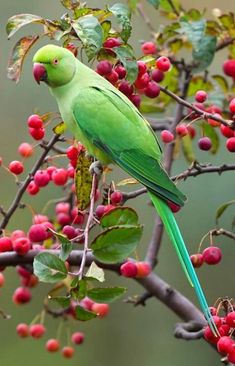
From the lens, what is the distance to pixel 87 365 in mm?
3537

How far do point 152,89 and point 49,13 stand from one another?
6.60ft

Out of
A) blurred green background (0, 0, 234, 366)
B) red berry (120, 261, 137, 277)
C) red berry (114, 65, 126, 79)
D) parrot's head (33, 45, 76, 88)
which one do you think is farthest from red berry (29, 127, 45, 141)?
blurred green background (0, 0, 234, 366)

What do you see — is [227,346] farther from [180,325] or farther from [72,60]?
[72,60]

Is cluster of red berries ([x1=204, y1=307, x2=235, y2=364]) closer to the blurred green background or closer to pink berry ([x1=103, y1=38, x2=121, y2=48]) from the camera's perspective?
pink berry ([x1=103, y1=38, x2=121, y2=48])

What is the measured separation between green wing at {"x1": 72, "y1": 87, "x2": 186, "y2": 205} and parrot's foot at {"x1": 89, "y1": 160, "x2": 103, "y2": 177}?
6cm

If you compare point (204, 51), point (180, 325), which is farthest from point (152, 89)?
point (180, 325)

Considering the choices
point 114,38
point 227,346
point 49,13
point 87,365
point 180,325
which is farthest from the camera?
point 49,13

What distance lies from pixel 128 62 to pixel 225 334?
0.58m

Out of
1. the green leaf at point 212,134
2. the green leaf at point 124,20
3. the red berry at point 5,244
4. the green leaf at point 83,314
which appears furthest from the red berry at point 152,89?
the green leaf at point 83,314

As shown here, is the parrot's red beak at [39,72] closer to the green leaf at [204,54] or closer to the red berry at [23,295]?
the green leaf at [204,54]

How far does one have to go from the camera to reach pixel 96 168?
73.8 inches

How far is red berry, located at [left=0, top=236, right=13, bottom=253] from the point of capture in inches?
77.8

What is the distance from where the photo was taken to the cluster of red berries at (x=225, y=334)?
166cm

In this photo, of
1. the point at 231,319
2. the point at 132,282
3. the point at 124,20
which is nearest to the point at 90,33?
the point at 124,20
